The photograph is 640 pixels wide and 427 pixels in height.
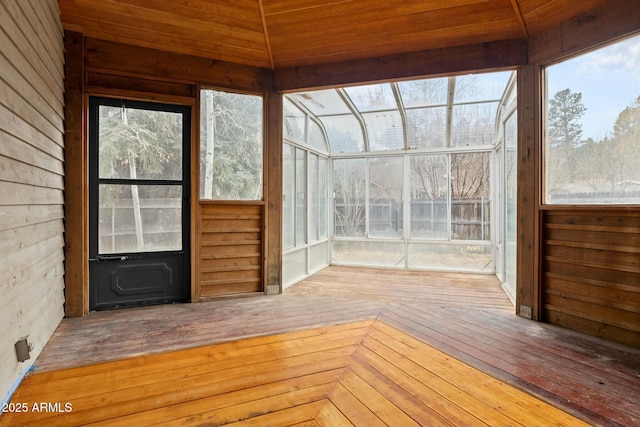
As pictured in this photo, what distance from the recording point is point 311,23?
3.45 m

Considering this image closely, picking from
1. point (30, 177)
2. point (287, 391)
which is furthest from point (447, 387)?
point (30, 177)

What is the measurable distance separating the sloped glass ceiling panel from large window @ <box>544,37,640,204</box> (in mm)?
1758

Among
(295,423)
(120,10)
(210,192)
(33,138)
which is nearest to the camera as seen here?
(295,423)

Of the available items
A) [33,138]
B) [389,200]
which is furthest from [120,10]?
[389,200]

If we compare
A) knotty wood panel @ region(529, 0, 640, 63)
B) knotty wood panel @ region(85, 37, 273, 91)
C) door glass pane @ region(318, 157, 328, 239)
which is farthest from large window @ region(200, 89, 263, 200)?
knotty wood panel @ region(529, 0, 640, 63)

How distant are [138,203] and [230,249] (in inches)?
42.9

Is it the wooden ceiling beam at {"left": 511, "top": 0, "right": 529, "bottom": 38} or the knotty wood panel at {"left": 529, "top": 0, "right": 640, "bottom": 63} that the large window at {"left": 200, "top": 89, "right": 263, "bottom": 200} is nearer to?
the wooden ceiling beam at {"left": 511, "top": 0, "right": 529, "bottom": 38}

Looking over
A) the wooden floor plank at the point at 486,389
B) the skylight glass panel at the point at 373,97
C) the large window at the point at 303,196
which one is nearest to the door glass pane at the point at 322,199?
the large window at the point at 303,196

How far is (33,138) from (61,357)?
1.54 m

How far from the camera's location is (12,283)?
79.7 inches

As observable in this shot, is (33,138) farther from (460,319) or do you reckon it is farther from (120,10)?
(460,319)

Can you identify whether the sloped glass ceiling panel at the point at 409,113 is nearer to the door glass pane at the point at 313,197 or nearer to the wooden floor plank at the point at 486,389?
the door glass pane at the point at 313,197

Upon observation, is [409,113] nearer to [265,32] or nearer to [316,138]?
[316,138]

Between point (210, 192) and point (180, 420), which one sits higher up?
point (210, 192)
